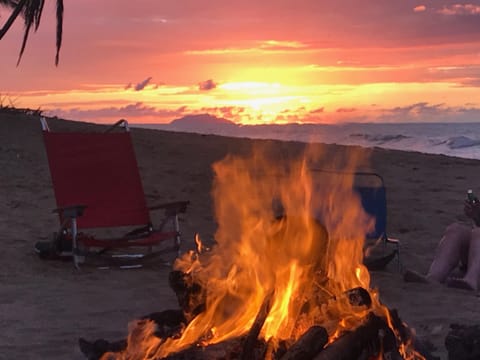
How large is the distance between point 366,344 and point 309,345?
1.32ft

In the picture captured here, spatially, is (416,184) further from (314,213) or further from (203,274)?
(203,274)

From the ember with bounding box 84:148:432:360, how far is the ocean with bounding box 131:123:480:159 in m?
35.1

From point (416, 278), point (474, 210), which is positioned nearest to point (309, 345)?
point (416, 278)

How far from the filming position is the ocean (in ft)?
141

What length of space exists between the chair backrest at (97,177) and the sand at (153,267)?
652mm

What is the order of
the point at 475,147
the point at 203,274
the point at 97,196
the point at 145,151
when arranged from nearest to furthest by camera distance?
1. the point at 203,274
2. the point at 97,196
3. the point at 145,151
4. the point at 475,147

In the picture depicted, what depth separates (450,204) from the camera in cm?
1055

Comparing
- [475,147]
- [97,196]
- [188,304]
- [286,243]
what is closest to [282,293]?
[286,243]

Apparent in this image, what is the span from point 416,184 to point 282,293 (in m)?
9.00

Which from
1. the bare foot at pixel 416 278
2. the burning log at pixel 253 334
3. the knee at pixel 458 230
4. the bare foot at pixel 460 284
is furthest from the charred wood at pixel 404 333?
the knee at pixel 458 230

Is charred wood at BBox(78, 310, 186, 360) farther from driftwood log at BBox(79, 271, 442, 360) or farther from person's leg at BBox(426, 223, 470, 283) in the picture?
person's leg at BBox(426, 223, 470, 283)

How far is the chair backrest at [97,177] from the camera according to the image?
7195 mm

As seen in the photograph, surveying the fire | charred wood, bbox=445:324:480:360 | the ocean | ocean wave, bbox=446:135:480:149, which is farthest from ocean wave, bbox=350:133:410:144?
charred wood, bbox=445:324:480:360

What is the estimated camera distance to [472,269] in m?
Answer: 5.84
